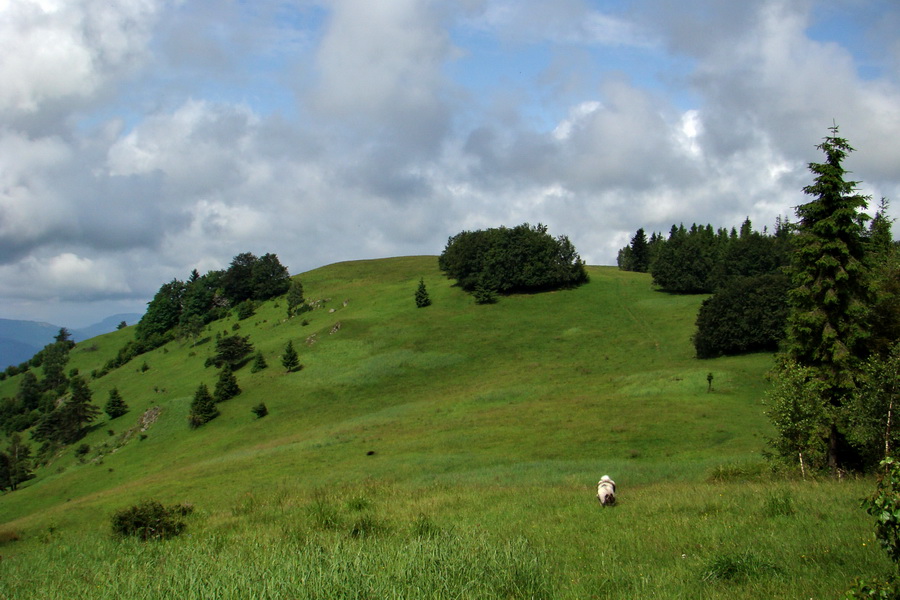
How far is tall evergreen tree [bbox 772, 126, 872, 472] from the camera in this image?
25.2 m

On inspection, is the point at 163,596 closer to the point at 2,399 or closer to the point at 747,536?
the point at 747,536

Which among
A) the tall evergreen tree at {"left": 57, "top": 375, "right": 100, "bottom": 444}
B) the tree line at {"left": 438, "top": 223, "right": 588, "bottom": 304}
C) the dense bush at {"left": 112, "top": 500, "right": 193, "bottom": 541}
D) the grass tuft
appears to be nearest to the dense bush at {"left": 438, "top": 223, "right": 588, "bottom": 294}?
the tree line at {"left": 438, "top": 223, "right": 588, "bottom": 304}

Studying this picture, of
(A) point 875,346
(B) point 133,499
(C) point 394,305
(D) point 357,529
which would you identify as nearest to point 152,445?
(B) point 133,499

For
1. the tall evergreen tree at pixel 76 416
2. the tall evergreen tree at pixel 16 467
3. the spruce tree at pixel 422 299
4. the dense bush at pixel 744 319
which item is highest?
the spruce tree at pixel 422 299

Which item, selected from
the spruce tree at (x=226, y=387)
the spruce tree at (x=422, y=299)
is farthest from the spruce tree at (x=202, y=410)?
the spruce tree at (x=422, y=299)

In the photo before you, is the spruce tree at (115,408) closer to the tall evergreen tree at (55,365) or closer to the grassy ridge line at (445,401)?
the grassy ridge line at (445,401)

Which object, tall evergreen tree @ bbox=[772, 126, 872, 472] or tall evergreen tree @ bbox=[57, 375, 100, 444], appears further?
tall evergreen tree @ bbox=[57, 375, 100, 444]

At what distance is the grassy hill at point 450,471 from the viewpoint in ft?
21.9

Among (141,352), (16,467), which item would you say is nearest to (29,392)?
(141,352)

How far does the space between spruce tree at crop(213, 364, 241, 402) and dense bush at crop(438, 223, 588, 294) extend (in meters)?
51.3

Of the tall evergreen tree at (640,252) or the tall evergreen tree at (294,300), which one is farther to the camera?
the tall evergreen tree at (640,252)

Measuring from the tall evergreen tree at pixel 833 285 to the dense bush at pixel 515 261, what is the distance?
8330 centimetres

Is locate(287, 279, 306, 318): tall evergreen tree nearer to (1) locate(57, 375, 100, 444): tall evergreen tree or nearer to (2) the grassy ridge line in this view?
(2) the grassy ridge line

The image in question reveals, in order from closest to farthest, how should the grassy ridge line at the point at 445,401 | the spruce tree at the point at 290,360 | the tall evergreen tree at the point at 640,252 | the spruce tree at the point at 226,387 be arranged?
the grassy ridge line at the point at 445,401 < the spruce tree at the point at 226,387 < the spruce tree at the point at 290,360 < the tall evergreen tree at the point at 640,252
